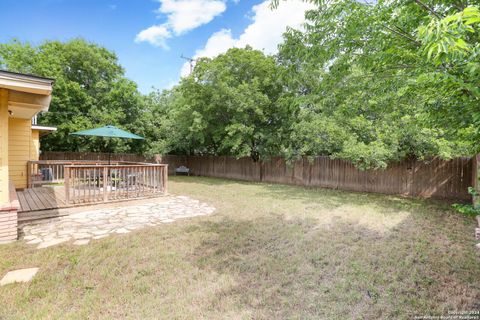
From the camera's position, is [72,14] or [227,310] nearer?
[227,310]

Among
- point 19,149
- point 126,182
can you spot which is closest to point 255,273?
point 126,182

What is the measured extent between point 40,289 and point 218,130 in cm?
1123

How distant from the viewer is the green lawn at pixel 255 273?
2.29 metres

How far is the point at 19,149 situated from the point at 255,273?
32.4 ft

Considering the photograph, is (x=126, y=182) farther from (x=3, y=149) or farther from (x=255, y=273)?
(x=255, y=273)

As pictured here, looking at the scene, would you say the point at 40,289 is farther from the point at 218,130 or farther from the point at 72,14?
the point at 218,130

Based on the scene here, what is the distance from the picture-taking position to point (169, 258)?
340cm

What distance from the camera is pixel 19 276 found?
284 centimetres

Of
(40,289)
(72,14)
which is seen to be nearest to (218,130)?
(72,14)

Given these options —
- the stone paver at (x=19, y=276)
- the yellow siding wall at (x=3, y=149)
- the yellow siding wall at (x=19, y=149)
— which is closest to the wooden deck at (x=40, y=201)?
the yellow siding wall at (x=3, y=149)

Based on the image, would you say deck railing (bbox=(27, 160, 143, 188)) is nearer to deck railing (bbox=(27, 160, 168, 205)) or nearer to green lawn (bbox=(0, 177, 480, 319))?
deck railing (bbox=(27, 160, 168, 205))

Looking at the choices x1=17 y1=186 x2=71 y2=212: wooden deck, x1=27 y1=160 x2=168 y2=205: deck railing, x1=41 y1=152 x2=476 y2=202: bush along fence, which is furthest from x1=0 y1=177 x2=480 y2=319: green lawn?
x1=41 y1=152 x2=476 y2=202: bush along fence

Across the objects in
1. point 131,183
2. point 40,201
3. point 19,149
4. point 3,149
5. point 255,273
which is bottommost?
point 255,273

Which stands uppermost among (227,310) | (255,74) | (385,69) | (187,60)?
(187,60)
